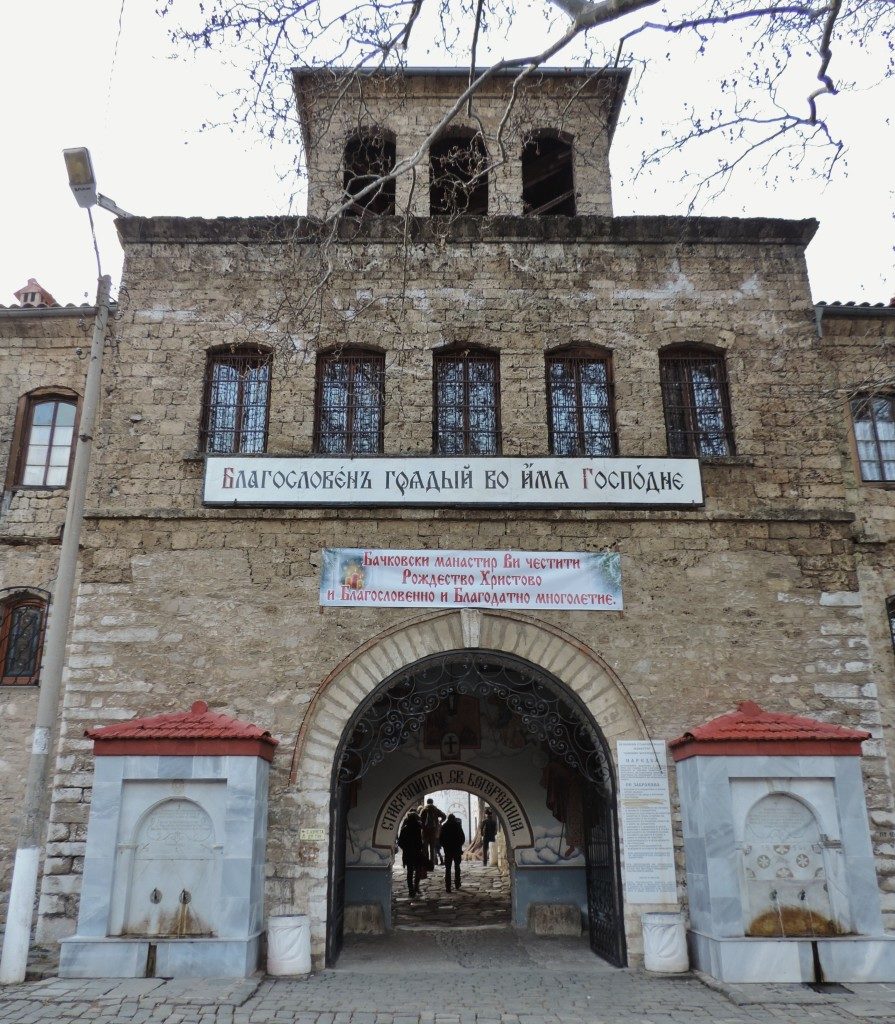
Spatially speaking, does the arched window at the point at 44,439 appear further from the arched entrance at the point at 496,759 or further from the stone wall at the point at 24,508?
the arched entrance at the point at 496,759

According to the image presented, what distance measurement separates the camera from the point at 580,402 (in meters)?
9.43

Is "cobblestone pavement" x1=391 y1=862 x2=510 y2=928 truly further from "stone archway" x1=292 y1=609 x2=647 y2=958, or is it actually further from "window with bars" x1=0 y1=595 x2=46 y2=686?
"window with bars" x1=0 y1=595 x2=46 y2=686

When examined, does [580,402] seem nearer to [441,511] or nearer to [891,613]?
[441,511]

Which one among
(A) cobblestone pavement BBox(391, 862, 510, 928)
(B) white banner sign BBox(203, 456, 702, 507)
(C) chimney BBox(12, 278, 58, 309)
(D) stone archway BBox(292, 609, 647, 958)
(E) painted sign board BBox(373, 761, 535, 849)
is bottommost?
(A) cobblestone pavement BBox(391, 862, 510, 928)

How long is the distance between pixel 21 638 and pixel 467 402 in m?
5.50

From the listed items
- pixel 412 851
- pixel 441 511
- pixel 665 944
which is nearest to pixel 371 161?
pixel 441 511

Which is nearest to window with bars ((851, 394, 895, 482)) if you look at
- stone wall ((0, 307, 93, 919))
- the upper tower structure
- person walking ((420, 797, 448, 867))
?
the upper tower structure

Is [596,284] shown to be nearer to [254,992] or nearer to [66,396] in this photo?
[66,396]

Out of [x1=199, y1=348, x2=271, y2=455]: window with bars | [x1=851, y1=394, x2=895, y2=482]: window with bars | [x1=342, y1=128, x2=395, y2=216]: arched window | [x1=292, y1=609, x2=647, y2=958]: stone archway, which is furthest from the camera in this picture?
[x1=342, y1=128, x2=395, y2=216]: arched window

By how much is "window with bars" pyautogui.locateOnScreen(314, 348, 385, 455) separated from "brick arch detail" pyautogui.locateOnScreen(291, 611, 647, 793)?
2.03 m

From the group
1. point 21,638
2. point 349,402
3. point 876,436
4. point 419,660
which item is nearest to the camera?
point 419,660

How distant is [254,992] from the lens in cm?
672

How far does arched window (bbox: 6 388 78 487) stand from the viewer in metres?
10.0

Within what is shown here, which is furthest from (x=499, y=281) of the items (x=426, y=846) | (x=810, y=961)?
(x=426, y=846)
